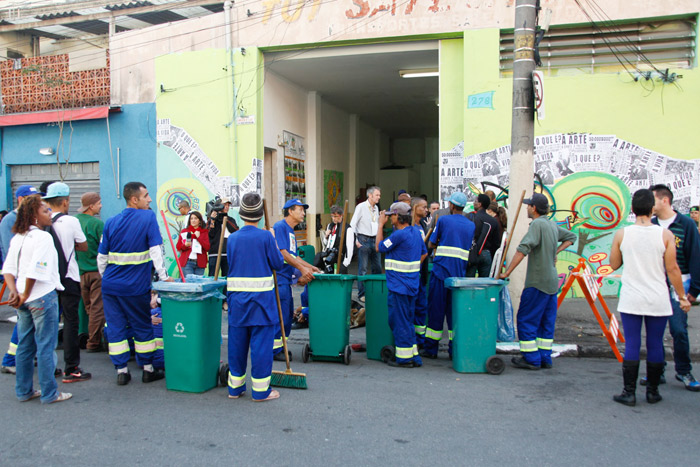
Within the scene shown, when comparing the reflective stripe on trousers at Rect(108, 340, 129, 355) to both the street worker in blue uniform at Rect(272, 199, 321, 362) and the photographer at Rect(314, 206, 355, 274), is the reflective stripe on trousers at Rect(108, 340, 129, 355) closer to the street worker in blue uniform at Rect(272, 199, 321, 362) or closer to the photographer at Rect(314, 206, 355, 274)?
the street worker in blue uniform at Rect(272, 199, 321, 362)

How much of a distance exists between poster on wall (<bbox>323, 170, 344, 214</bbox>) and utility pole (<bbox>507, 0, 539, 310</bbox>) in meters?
8.08

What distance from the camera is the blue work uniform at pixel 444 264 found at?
6363mm

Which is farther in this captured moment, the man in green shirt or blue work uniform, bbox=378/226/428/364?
the man in green shirt

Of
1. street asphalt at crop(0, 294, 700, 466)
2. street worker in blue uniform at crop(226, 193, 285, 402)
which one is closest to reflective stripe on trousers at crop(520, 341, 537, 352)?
street asphalt at crop(0, 294, 700, 466)

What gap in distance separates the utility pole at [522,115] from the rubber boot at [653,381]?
2.19m

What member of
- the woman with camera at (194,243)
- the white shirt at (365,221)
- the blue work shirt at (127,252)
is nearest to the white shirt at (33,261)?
the blue work shirt at (127,252)

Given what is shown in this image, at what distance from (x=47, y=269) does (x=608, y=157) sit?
27.8ft

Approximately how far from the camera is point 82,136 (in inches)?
490

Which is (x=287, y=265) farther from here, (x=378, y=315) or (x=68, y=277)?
(x=68, y=277)

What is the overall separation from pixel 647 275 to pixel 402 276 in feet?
7.51

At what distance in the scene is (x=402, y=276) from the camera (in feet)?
19.4

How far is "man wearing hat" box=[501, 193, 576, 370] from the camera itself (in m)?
5.91

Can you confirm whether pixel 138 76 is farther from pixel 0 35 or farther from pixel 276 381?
pixel 276 381

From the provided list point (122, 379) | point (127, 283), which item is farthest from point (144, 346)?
point (127, 283)
